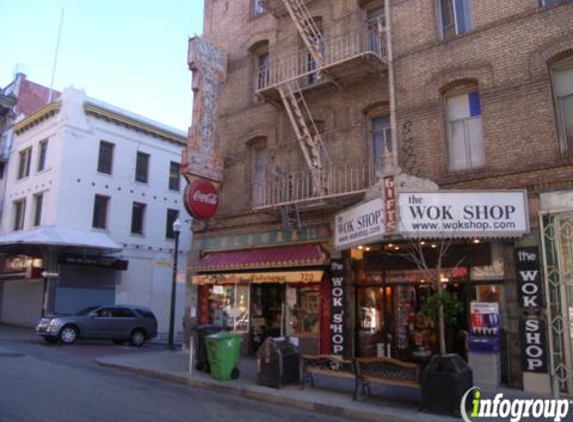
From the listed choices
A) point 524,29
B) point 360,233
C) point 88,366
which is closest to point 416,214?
point 360,233

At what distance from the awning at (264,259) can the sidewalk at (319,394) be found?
2.95m

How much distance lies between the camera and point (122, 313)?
811 inches

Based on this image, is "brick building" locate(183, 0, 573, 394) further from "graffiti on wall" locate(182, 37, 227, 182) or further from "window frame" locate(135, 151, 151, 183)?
"window frame" locate(135, 151, 151, 183)

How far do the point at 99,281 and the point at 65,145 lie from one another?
7.56 meters

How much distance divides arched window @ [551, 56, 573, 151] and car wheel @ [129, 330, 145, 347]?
17.1 metres

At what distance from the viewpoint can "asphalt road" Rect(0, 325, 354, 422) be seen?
782 cm

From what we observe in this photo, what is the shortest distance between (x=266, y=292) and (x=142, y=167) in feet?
56.7

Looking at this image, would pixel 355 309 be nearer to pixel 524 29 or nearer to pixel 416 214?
pixel 416 214

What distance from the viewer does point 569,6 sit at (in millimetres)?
10727

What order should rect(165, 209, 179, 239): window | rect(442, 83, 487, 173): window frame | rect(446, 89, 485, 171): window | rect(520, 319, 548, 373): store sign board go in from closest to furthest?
rect(520, 319, 548, 373): store sign board < rect(442, 83, 487, 173): window frame < rect(446, 89, 485, 171): window < rect(165, 209, 179, 239): window

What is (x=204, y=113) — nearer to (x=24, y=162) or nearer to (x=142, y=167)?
(x=142, y=167)

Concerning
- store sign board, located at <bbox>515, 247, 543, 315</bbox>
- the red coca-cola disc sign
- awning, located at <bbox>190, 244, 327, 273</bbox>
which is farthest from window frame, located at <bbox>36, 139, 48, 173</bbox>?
store sign board, located at <bbox>515, 247, 543, 315</bbox>

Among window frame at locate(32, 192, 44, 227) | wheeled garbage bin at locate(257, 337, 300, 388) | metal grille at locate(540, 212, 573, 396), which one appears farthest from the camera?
window frame at locate(32, 192, 44, 227)

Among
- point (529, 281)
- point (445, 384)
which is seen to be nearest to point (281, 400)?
point (445, 384)
